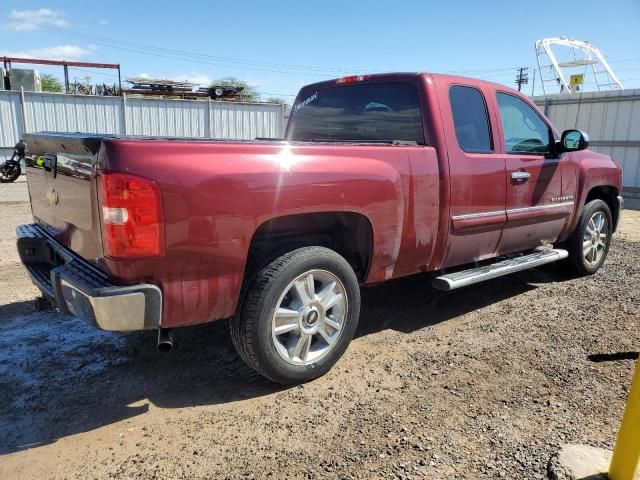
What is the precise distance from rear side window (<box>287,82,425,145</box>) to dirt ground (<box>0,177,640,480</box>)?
157cm

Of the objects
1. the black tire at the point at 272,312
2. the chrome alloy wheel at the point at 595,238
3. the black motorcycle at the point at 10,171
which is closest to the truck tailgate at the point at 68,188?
the black tire at the point at 272,312

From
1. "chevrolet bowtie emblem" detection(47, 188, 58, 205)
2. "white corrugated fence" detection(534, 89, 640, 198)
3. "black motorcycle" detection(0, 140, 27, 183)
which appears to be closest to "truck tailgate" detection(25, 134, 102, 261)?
"chevrolet bowtie emblem" detection(47, 188, 58, 205)

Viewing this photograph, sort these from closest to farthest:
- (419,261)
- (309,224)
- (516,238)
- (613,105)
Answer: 1. (309,224)
2. (419,261)
3. (516,238)
4. (613,105)

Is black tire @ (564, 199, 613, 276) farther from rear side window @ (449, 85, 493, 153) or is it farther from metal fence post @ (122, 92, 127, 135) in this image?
metal fence post @ (122, 92, 127, 135)

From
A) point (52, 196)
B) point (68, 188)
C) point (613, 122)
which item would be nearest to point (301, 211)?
point (68, 188)

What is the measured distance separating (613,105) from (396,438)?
556 inches

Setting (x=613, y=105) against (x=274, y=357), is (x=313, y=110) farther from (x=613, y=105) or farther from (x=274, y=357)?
(x=613, y=105)

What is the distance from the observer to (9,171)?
13531 millimetres

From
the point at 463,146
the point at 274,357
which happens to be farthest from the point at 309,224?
the point at 463,146

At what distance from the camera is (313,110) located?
4.70m

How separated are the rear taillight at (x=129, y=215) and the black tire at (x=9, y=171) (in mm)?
13241

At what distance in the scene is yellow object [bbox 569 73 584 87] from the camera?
1916 cm

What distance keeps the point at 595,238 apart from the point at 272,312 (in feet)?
14.4

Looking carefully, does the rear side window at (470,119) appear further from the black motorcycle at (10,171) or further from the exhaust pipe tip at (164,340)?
the black motorcycle at (10,171)
